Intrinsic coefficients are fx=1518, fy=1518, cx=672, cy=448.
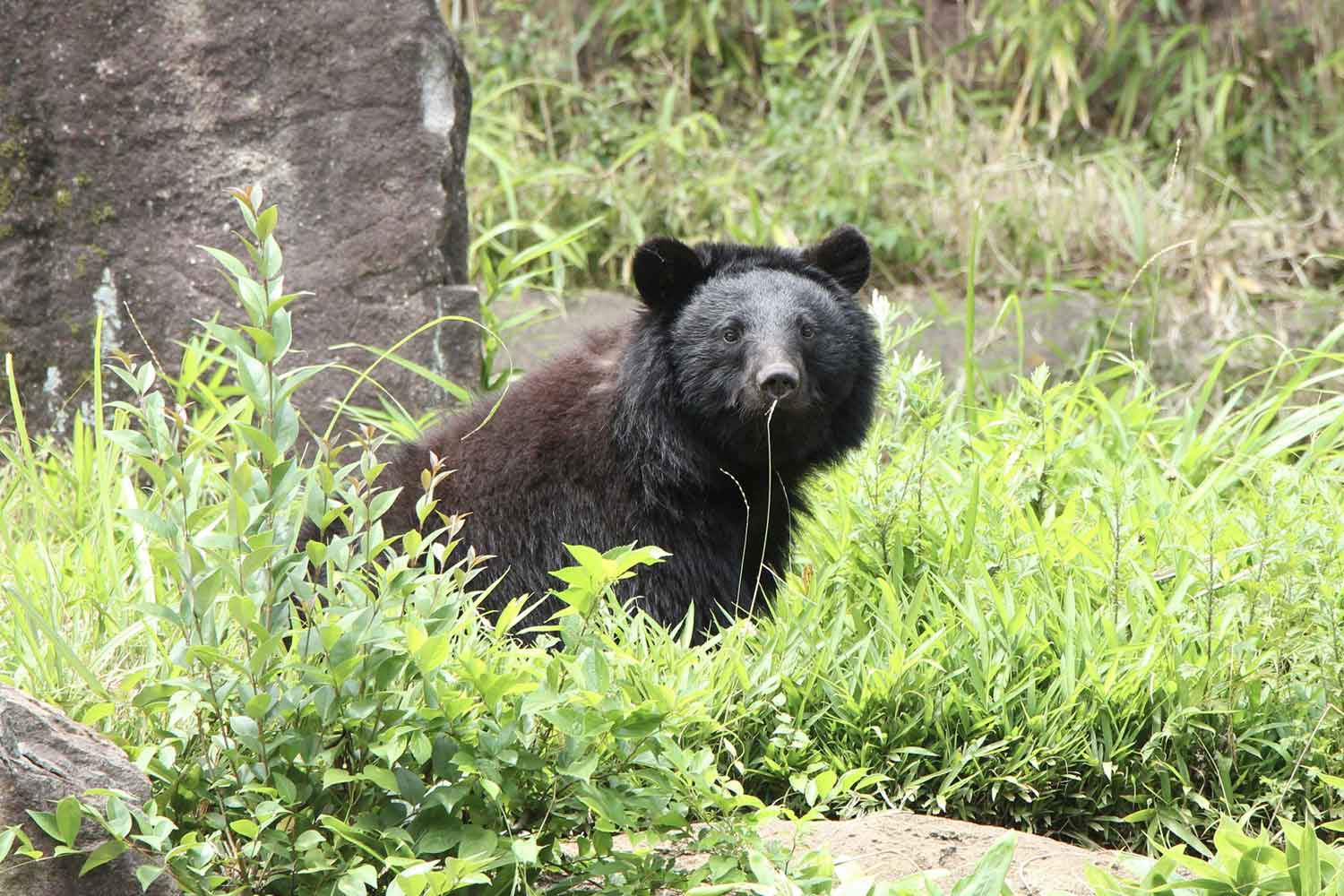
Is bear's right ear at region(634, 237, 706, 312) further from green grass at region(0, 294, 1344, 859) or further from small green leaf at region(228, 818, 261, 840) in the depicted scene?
small green leaf at region(228, 818, 261, 840)

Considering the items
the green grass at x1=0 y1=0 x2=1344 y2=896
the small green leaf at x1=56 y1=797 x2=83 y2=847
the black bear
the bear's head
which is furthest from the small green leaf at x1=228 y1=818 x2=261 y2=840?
the bear's head

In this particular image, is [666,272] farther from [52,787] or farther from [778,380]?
[52,787]

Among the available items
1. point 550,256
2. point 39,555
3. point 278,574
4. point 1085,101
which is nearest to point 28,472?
point 39,555

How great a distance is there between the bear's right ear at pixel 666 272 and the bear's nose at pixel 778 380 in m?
0.45

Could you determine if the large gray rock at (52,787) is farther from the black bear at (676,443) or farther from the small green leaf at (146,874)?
the black bear at (676,443)

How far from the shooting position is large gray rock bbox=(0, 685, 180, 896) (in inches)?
97.0

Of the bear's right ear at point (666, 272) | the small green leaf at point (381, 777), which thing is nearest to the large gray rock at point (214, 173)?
the bear's right ear at point (666, 272)

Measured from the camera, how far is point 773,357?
13.5 ft

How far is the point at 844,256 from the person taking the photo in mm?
4570

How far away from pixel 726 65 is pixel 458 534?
6353mm

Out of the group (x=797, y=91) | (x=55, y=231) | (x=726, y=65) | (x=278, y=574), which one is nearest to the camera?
(x=278, y=574)

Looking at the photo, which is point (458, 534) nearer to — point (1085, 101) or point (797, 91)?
point (797, 91)

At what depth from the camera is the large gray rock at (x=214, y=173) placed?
509 centimetres

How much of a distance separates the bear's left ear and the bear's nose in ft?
2.01
